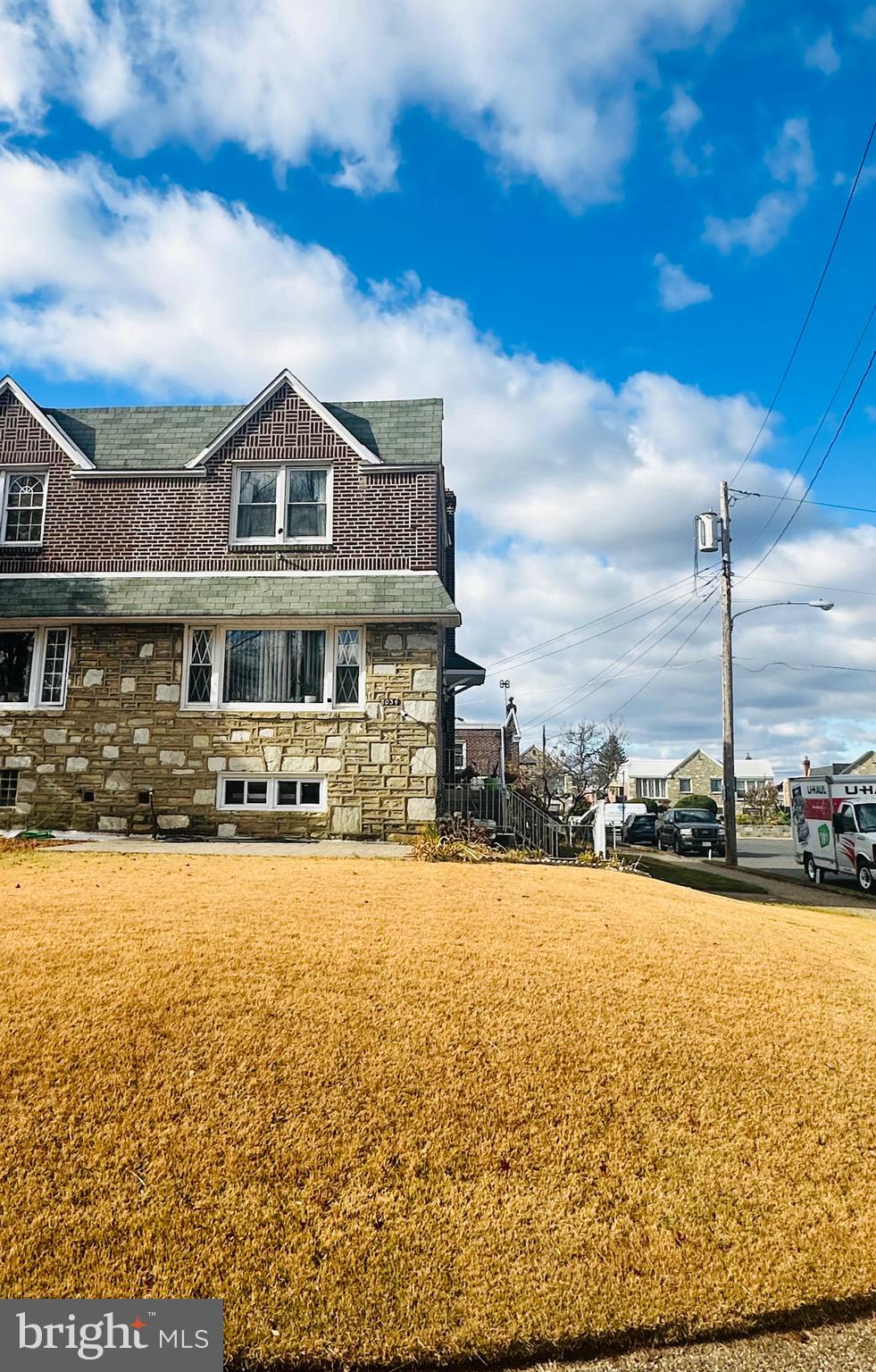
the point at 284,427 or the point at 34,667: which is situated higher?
the point at 284,427

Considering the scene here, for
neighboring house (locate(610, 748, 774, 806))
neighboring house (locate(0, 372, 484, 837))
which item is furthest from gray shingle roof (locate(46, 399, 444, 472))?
neighboring house (locate(610, 748, 774, 806))

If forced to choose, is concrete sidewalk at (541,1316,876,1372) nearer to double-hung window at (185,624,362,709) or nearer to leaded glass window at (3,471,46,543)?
double-hung window at (185,624,362,709)

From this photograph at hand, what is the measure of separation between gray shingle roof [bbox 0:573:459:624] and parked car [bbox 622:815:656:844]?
24.6 meters

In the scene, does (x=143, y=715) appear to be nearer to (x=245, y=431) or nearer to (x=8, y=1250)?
(x=245, y=431)

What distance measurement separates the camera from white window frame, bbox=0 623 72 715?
53.2 ft

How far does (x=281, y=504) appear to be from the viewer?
17172 millimetres

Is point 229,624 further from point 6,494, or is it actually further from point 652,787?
point 652,787

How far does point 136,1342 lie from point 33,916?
175 inches

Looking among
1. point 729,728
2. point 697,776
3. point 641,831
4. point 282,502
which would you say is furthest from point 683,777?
point 282,502

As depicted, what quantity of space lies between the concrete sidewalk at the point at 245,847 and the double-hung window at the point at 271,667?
248 centimetres

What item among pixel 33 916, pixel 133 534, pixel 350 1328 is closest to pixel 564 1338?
pixel 350 1328

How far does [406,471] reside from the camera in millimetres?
16922

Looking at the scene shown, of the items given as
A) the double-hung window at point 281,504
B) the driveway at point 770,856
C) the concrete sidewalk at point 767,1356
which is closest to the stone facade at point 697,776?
the driveway at point 770,856

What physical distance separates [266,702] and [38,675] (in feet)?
14.9
